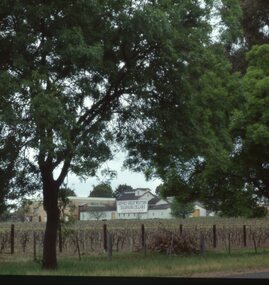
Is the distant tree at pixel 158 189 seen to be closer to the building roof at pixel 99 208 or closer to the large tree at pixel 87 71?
the building roof at pixel 99 208

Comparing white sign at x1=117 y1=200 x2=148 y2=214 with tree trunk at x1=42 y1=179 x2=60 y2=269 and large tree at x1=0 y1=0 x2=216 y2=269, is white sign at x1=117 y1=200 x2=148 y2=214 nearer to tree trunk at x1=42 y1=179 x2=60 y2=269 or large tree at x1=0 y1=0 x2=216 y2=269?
large tree at x1=0 y1=0 x2=216 y2=269

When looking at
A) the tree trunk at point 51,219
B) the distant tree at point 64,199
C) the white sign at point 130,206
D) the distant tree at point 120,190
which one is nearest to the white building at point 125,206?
the white sign at point 130,206

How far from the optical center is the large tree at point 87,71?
1355 cm

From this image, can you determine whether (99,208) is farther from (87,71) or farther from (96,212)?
(87,71)

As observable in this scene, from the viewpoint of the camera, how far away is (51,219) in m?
18.9

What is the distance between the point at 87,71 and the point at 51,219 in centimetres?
598

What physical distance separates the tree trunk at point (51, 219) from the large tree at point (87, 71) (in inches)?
1.3

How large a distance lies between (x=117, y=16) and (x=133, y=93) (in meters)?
2.84

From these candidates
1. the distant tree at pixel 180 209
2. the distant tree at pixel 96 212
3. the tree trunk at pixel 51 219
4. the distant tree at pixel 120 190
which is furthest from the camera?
the distant tree at pixel 180 209

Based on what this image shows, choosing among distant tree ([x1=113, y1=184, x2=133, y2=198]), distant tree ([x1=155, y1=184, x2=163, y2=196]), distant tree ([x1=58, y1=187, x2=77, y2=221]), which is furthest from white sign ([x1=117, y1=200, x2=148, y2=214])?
distant tree ([x1=155, y1=184, x2=163, y2=196])

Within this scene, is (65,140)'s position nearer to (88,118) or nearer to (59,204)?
(88,118)

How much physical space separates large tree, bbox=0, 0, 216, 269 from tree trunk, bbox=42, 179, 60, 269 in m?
0.03

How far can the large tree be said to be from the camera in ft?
44.4

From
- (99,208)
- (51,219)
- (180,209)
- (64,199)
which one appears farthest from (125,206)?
(180,209)
